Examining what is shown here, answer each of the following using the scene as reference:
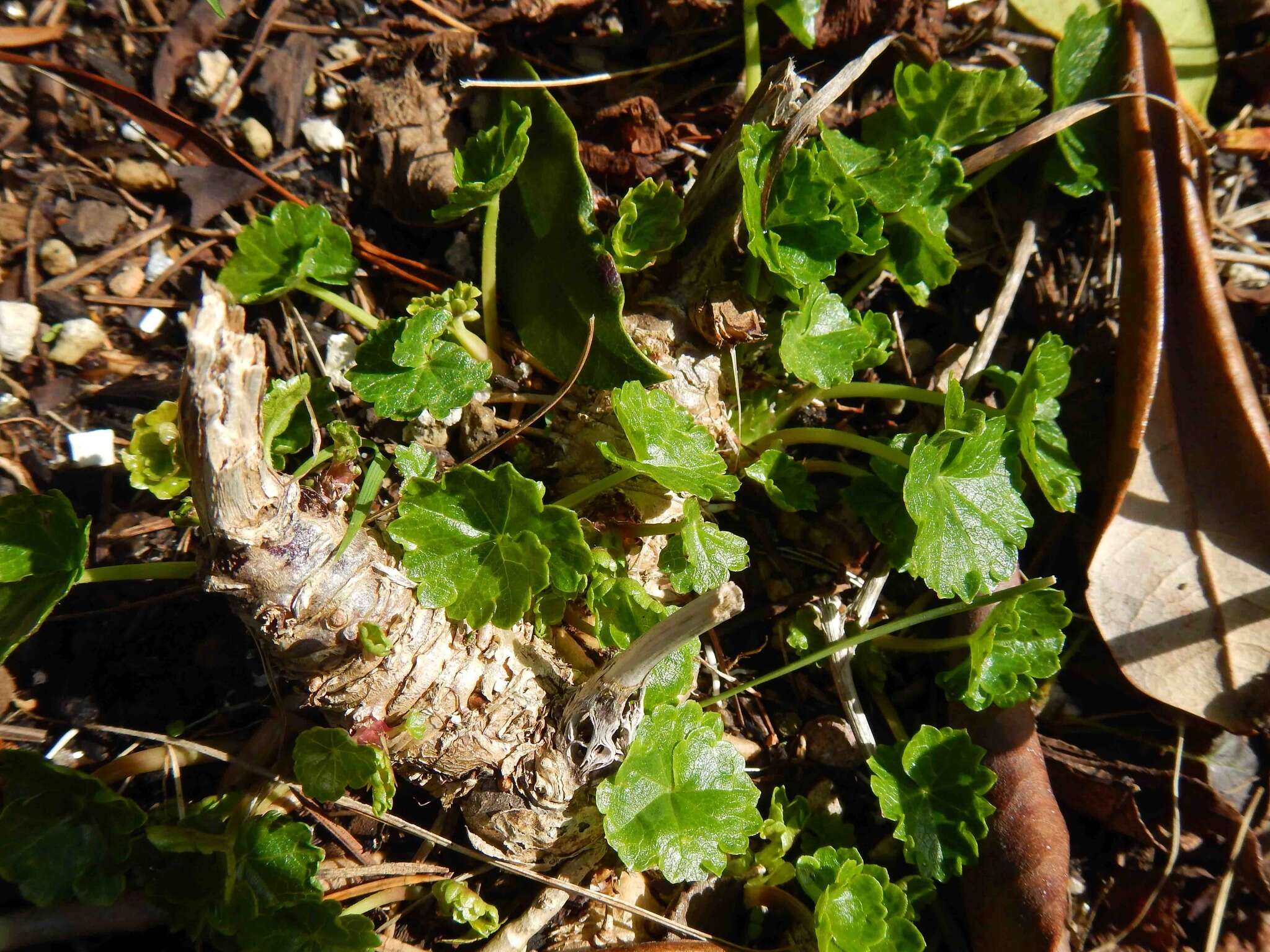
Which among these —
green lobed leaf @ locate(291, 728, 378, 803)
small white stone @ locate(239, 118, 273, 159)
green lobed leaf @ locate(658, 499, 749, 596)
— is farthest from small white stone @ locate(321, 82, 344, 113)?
green lobed leaf @ locate(291, 728, 378, 803)

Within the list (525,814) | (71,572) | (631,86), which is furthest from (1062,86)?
(71,572)

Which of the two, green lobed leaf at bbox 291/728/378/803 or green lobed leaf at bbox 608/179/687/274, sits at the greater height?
green lobed leaf at bbox 608/179/687/274

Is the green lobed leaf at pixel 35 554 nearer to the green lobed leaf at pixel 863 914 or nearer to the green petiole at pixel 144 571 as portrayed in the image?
the green petiole at pixel 144 571

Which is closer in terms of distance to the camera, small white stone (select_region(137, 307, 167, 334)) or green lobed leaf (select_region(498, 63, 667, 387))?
green lobed leaf (select_region(498, 63, 667, 387))

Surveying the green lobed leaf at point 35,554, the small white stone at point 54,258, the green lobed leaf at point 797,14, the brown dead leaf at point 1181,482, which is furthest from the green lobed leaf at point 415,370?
the brown dead leaf at point 1181,482

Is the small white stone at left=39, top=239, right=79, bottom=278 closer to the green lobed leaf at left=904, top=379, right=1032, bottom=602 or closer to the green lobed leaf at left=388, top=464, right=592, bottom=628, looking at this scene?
the green lobed leaf at left=388, top=464, right=592, bottom=628

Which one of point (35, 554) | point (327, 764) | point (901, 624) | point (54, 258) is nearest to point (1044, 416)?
point (901, 624)

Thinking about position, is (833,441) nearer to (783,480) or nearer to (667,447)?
(783,480)
